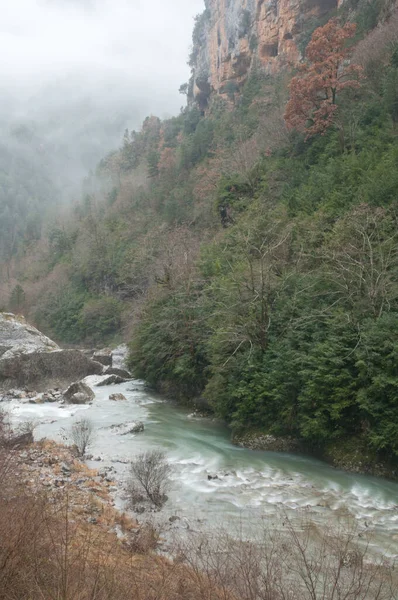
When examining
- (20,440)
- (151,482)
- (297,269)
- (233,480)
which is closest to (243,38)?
(297,269)

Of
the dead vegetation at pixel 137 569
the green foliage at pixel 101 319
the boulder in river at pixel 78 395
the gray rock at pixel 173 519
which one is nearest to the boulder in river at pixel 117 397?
the boulder in river at pixel 78 395

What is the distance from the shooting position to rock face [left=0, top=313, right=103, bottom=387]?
2733 cm

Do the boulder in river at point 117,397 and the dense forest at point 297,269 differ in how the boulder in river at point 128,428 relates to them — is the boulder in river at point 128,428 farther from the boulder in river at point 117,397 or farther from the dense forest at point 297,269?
the boulder in river at point 117,397

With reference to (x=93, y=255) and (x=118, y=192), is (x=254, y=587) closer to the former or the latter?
(x=93, y=255)

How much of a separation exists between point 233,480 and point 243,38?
6955cm

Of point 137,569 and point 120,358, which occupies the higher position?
point 120,358

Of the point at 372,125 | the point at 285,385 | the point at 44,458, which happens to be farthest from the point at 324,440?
the point at 372,125

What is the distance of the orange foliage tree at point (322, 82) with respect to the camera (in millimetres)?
29906

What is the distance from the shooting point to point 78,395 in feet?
74.8

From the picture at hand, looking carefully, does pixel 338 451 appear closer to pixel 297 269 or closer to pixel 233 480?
pixel 233 480

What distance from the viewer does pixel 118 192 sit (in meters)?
80.2

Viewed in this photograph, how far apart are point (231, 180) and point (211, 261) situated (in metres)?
12.4

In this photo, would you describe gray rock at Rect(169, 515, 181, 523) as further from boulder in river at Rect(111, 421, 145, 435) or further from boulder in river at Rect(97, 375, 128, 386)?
boulder in river at Rect(97, 375, 128, 386)

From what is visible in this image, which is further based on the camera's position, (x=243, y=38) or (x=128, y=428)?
(x=243, y=38)
